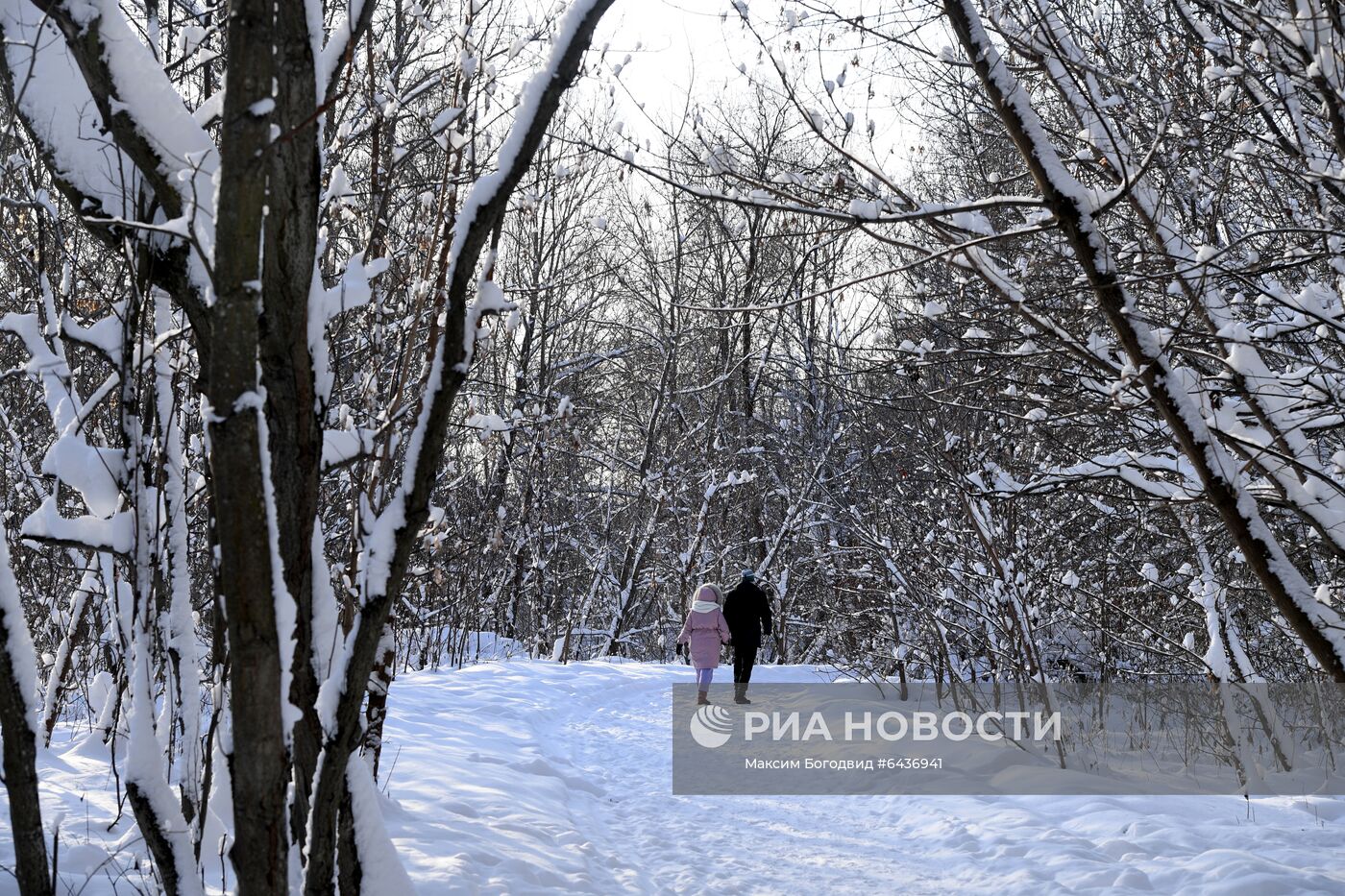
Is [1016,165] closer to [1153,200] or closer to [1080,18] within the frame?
[1080,18]

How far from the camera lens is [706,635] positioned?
10906 mm

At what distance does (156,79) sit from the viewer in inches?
76.3

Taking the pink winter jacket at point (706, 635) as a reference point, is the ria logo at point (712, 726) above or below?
below

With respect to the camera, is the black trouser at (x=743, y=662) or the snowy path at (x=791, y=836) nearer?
the snowy path at (x=791, y=836)

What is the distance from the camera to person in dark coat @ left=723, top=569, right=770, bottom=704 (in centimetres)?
1173

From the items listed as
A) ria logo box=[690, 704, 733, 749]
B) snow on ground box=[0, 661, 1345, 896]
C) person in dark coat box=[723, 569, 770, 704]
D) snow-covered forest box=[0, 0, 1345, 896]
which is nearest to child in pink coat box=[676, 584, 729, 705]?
ria logo box=[690, 704, 733, 749]

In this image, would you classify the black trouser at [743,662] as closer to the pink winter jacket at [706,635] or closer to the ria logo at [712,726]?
the pink winter jacket at [706,635]

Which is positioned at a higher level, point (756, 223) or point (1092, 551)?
point (756, 223)

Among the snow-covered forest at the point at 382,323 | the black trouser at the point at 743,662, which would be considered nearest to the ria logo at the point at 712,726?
the black trouser at the point at 743,662


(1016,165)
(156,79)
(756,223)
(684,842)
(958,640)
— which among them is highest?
(756,223)

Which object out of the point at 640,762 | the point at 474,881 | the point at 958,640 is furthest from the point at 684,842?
the point at 958,640

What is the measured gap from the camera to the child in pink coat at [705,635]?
1085 cm

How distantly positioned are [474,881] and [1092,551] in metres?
7.18

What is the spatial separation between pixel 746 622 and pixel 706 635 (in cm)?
99
